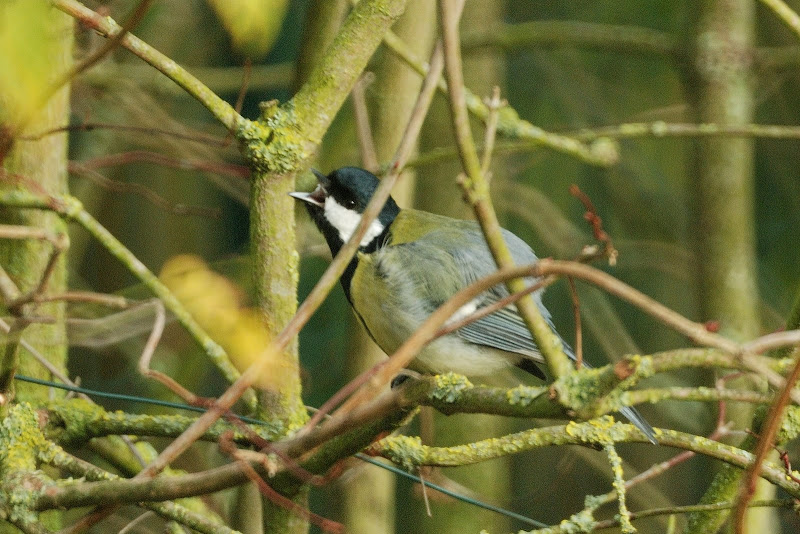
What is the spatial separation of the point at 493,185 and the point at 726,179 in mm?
728

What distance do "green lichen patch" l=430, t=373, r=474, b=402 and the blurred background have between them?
Answer: 0.45 metres

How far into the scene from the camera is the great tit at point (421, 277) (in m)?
1.83

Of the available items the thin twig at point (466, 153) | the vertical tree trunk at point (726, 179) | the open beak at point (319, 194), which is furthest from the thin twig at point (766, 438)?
the vertical tree trunk at point (726, 179)

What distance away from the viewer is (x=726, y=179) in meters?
2.40

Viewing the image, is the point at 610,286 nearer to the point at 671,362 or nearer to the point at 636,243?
the point at 671,362

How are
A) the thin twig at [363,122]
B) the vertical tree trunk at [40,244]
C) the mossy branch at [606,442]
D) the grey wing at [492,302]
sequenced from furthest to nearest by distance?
the thin twig at [363,122] < the grey wing at [492,302] < the vertical tree trunk at [40,244] < the mossy branch at [606,442]

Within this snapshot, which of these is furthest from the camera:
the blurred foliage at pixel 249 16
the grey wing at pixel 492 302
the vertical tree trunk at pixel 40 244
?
the grey wing at pixel 492 302

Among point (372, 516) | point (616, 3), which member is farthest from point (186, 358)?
point (616, 3)

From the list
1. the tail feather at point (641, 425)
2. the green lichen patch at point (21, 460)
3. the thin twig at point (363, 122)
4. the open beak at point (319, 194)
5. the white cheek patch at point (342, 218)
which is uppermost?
the thin twig at point (363, 122)

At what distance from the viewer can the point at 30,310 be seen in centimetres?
131

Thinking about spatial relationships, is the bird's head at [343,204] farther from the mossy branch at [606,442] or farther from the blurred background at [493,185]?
the mossy branch at [606,442]

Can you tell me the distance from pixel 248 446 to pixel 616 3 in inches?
121

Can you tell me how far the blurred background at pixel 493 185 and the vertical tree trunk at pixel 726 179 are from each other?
0.7 inches

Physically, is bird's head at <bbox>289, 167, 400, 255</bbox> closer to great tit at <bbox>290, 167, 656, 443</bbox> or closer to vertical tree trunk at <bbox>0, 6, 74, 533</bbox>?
great tit at <bbox>290, 167, 656, 443</bbox>
